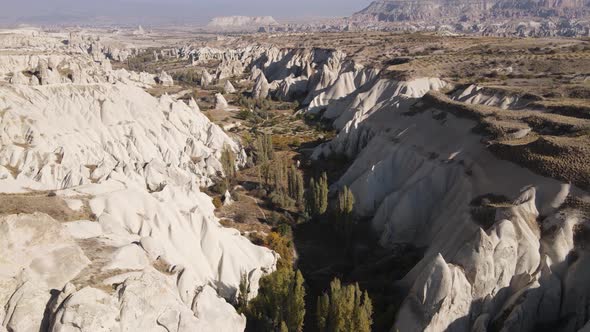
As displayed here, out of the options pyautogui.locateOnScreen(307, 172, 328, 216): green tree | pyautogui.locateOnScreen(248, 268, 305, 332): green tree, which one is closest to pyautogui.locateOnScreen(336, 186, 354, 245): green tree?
pyautogui.locateOnScreen(307, 172, 328, 216): green tree

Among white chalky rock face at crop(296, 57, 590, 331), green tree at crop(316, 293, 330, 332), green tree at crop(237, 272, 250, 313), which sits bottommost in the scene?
green tree at crop(237, 272, 250, 313)

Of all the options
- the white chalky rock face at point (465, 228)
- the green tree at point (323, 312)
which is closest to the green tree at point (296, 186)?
the white chalky rock face at point (465, 228)

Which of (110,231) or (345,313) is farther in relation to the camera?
(110,231)

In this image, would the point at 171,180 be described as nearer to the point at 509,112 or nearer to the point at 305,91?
the point at 509,112

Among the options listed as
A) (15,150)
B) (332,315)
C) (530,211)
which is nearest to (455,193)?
(530,211)

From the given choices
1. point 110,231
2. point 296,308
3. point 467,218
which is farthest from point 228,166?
point 467,218

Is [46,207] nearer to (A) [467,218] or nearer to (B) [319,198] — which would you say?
(B) [319,198]

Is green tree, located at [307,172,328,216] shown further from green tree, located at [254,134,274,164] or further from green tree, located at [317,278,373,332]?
green tree, located at [254,134,274,164]

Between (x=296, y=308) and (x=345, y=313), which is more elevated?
(x=345, y=313)

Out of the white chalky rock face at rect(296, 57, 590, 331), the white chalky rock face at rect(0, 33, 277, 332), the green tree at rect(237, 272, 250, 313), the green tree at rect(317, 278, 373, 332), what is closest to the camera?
the white chalky rock face at rect(0, 33, 277, 332)
